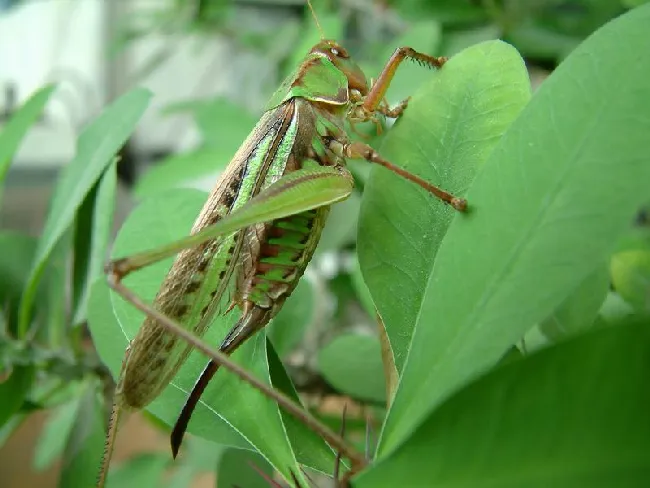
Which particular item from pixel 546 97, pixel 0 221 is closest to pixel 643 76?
pixel 546 97

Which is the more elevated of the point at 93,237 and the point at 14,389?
the point at 93,237

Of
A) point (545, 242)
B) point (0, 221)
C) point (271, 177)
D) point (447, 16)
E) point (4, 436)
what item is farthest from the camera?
point (0, 221)

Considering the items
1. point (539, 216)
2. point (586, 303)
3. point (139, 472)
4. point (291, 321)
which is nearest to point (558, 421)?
point (539, 216)

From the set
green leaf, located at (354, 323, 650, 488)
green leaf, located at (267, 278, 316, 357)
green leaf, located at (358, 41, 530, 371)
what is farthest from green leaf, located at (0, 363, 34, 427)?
green leaf, located at (354, 323, 650, 488)

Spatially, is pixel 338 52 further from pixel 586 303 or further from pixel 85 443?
pixel 85 443

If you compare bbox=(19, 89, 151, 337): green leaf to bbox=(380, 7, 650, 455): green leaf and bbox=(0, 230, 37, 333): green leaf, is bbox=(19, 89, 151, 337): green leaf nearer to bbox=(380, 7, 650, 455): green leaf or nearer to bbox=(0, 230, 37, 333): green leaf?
bbox=(0, 230, 37, 333): green leaf

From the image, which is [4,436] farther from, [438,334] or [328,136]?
[438,334]
